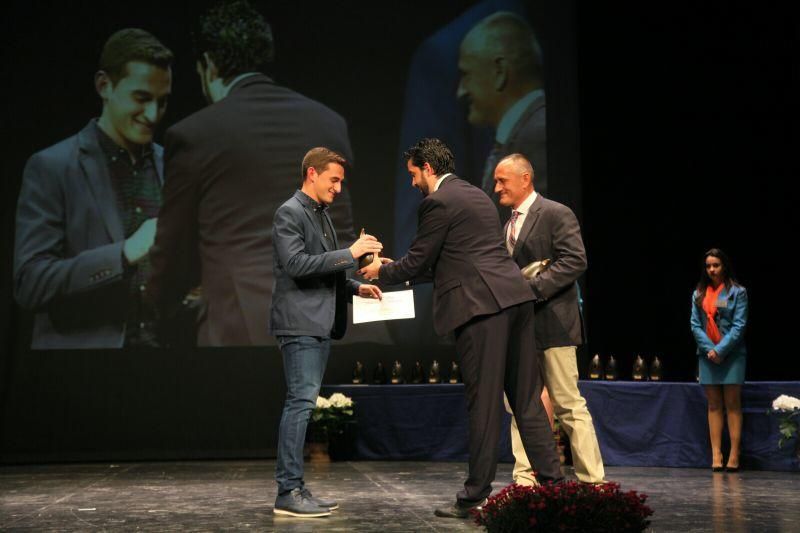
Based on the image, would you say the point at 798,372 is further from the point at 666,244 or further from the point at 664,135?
the point at 664,135

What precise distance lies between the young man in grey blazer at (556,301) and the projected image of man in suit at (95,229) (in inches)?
152

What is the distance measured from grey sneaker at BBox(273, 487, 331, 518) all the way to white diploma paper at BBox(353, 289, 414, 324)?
0.77 meters

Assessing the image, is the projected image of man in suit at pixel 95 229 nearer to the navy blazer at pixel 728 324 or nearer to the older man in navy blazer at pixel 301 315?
the older man in navy blazer at pixel 301 315

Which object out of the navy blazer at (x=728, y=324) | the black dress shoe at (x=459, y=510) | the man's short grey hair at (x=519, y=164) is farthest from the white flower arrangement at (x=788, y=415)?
the black dress shoe at (x=459, y=510)

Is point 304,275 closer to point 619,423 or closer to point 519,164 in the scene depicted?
point 519,164

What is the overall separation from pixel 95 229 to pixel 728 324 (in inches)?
182

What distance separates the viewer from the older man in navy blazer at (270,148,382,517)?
407 centimetres

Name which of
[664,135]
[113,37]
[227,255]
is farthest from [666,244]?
[113,37]

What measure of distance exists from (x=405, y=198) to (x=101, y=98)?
250 cm

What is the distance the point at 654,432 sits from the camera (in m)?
6.54

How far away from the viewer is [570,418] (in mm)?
4266

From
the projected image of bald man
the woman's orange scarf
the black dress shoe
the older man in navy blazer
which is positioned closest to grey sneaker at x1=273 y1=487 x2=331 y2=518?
the older man in navy blazer

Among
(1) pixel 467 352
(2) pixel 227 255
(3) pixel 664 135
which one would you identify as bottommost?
(1) pixel 467 352

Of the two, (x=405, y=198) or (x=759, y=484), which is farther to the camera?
(x=405, y=198)
